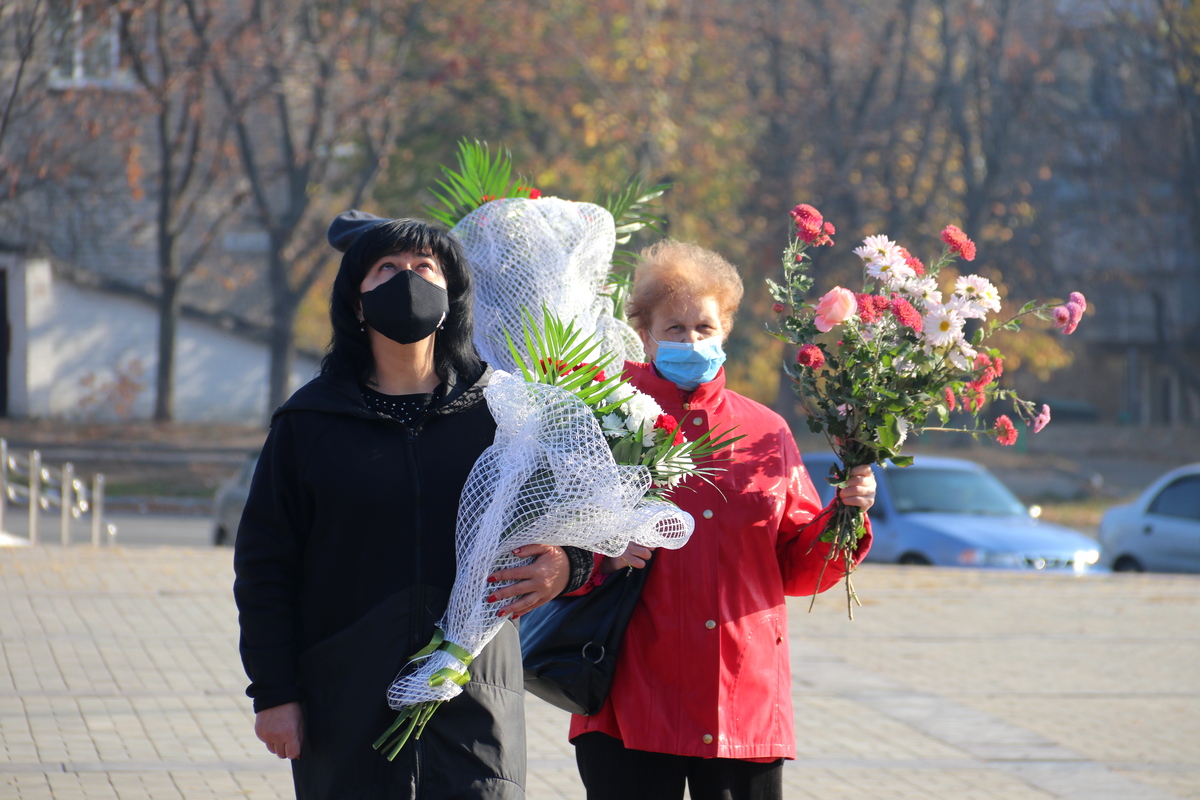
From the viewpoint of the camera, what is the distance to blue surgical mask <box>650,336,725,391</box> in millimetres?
3398

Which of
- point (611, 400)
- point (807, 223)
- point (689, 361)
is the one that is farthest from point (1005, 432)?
point (611, 400)

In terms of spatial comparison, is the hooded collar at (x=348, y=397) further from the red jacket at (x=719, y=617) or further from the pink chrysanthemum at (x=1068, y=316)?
the pink chrysanthemum at (x=1068, y=316)

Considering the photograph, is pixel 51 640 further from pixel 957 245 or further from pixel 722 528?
pixel 957 245

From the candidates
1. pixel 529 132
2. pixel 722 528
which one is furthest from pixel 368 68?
pixel 722 528

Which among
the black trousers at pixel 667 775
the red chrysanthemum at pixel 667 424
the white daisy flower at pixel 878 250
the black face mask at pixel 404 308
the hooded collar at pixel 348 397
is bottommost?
the black trousers at pixel 667 775

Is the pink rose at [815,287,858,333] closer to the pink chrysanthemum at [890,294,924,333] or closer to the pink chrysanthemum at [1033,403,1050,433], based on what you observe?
the pink chrysanthemum at [890,294,924,333]

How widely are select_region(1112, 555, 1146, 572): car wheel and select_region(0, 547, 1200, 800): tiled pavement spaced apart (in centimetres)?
231

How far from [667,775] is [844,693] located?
4.20 metres

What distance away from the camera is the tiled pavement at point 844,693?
555 centimetres

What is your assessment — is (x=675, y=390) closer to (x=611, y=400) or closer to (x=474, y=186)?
(x=611, y=400)

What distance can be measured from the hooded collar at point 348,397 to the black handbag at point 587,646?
0.65 meters

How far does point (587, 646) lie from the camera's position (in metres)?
3.33

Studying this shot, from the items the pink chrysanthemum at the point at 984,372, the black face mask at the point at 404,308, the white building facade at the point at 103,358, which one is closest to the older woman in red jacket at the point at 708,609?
the pink chrysanthemum at the point at 984,372

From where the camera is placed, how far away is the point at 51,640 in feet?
25.2
